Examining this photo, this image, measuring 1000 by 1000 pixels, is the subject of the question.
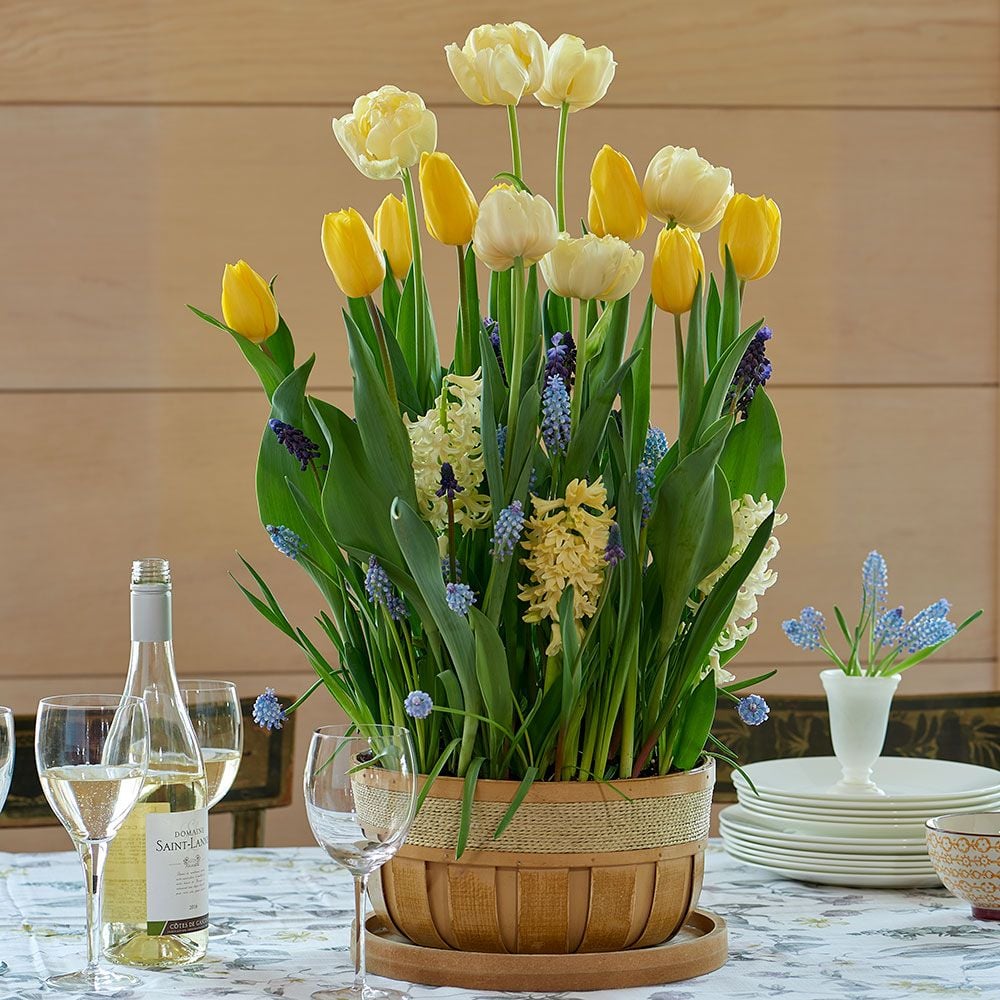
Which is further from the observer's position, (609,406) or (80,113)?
(80,113)

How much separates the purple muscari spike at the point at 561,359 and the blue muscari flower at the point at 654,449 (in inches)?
3.1

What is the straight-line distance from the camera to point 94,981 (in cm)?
102

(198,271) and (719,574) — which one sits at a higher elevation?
(198,271)

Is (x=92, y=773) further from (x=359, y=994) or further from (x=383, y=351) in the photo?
(x=383, y=351)

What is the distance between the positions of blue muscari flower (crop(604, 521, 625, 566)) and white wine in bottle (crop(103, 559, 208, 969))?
1.09ft

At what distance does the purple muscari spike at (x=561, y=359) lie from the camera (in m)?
0.99

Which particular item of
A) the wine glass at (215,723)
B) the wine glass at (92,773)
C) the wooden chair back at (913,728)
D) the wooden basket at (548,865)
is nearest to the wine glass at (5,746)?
the wine glass at (92,773)

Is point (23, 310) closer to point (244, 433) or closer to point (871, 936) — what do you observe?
point (244, 433)

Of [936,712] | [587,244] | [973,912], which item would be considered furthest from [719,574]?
[936,712]

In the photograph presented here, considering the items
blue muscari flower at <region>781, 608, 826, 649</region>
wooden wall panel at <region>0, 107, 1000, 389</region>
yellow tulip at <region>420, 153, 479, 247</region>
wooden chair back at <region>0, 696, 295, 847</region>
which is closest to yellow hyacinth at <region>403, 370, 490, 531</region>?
yellow tulip at <region>420, 153, 479, 247</region>

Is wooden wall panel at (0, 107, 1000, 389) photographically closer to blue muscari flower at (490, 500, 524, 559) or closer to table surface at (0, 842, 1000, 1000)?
table surface at (0, 842, 1000, 1000)

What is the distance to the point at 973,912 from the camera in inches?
48.2

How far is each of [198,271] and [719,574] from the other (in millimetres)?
1871

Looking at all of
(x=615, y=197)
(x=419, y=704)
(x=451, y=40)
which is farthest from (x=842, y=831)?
(x=451, y=40)
